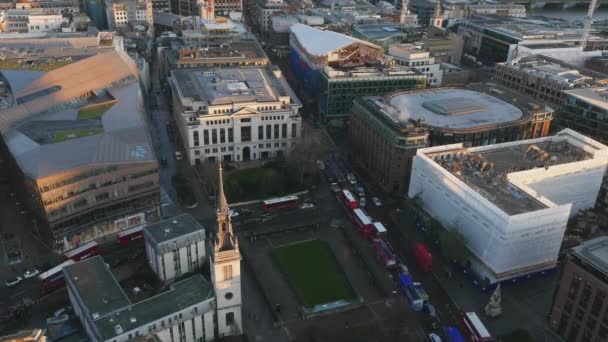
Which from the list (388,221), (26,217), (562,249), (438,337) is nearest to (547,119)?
(562,249)

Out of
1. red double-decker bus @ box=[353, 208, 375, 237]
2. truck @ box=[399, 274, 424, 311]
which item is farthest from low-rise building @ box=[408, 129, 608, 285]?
truck @ box=[399, 274, 424, 311]

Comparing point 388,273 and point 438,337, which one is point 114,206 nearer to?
point 388,273

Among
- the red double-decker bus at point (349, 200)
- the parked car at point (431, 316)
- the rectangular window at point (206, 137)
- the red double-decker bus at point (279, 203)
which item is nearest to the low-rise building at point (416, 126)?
the red double-decker bus at point (349, 200)

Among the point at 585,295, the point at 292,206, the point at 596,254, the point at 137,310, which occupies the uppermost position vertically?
the point at 596,254

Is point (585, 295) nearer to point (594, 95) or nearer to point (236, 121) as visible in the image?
point (236, 121)

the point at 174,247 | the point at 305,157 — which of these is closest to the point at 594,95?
the point at 305,157

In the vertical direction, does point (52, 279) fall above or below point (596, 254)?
below

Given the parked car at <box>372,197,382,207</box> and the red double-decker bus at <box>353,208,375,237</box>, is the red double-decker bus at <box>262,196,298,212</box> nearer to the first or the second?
the red double-decker bus at <box>353,208,375,237</box>
